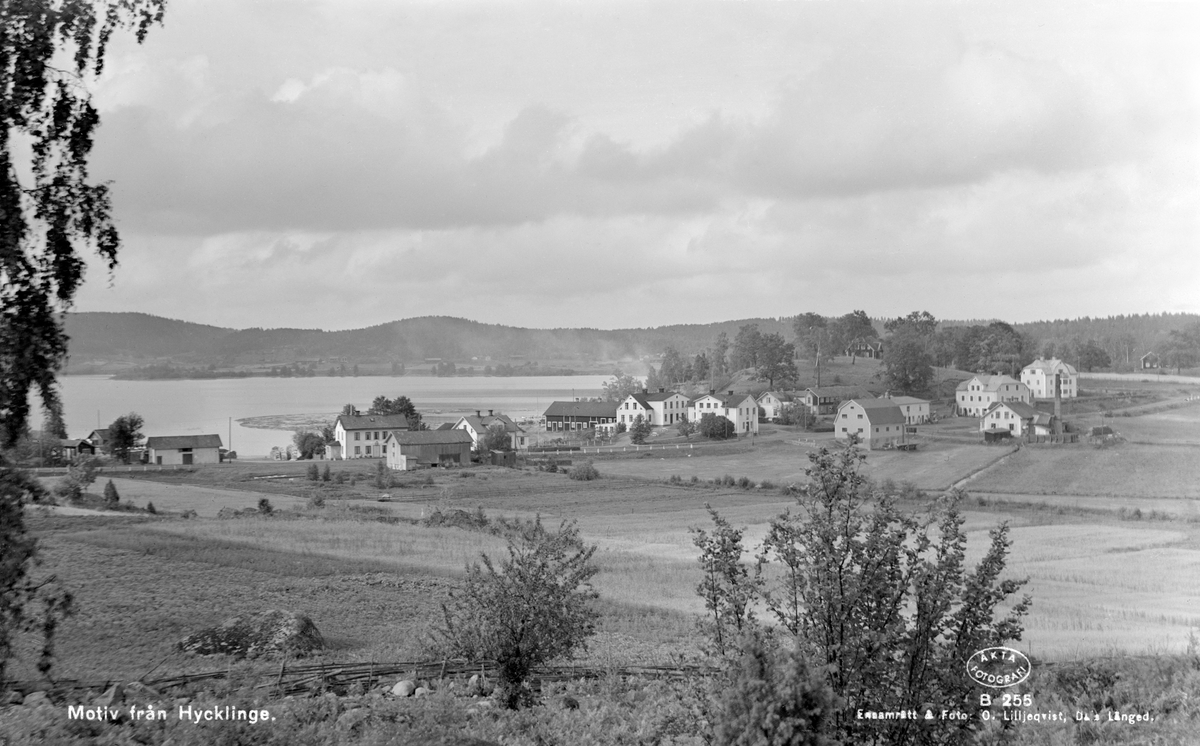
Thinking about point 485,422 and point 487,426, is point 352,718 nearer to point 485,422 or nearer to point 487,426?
point 487,426

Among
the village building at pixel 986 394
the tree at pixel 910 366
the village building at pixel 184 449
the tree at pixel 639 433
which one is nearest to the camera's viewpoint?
the village building at pixel 184 449

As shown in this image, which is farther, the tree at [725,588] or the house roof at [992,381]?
the house roof at [992,381]

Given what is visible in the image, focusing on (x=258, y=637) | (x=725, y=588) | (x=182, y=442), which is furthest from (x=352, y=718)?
(x=182, y=442)

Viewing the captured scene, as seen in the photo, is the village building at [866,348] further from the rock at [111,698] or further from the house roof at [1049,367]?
the rock at [111,698]

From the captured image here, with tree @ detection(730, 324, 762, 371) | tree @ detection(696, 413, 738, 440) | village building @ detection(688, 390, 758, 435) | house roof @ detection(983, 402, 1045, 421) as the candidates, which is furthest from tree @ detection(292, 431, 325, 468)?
tree @ detection(730, 324, 762, 371)

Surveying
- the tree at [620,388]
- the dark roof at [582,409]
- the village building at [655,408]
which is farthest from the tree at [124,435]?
the tree at [620,388]

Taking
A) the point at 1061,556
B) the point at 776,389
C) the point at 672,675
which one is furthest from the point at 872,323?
the point at 672,675

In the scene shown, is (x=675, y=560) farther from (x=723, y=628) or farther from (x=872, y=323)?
(x=872, y=323)

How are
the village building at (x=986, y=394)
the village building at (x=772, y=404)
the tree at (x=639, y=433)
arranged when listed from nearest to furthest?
the village building at (x=986, y=394)
the village building at (x=772, y=404)
the tree at (x=639, y=433)
